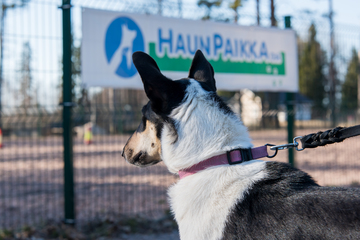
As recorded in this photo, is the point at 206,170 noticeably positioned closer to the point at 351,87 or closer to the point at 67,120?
the point at 67,120

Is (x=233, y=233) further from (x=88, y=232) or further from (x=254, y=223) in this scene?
(x=88, y=232)

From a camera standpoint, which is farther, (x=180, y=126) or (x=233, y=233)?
(x=180, y=126)

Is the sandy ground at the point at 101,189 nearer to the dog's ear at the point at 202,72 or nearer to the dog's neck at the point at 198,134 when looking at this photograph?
the dog's ear at the point at 202,72

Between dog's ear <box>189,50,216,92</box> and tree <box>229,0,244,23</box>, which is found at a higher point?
tree <box>229,0,244,23</box>

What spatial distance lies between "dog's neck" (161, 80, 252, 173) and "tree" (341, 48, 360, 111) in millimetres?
7715

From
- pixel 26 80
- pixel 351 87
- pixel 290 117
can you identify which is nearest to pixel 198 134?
pixel 26 80

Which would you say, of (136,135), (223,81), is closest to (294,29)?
(223,81)

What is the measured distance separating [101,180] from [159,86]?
21.3 ft

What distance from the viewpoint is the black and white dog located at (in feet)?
5.48

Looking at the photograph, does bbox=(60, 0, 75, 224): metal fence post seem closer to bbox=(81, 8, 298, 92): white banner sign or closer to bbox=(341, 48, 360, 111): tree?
bbox=(81, 8, 298, 92): white banner sign

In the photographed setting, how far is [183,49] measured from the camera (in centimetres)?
532

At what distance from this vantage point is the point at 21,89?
5.32 meters

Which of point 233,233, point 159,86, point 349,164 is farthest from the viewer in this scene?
point 349,164

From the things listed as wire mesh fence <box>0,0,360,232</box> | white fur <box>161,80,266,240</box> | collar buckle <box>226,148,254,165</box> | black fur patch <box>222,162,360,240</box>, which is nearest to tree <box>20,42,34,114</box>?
wire mesh fence <box>0,0,360,232</box>
